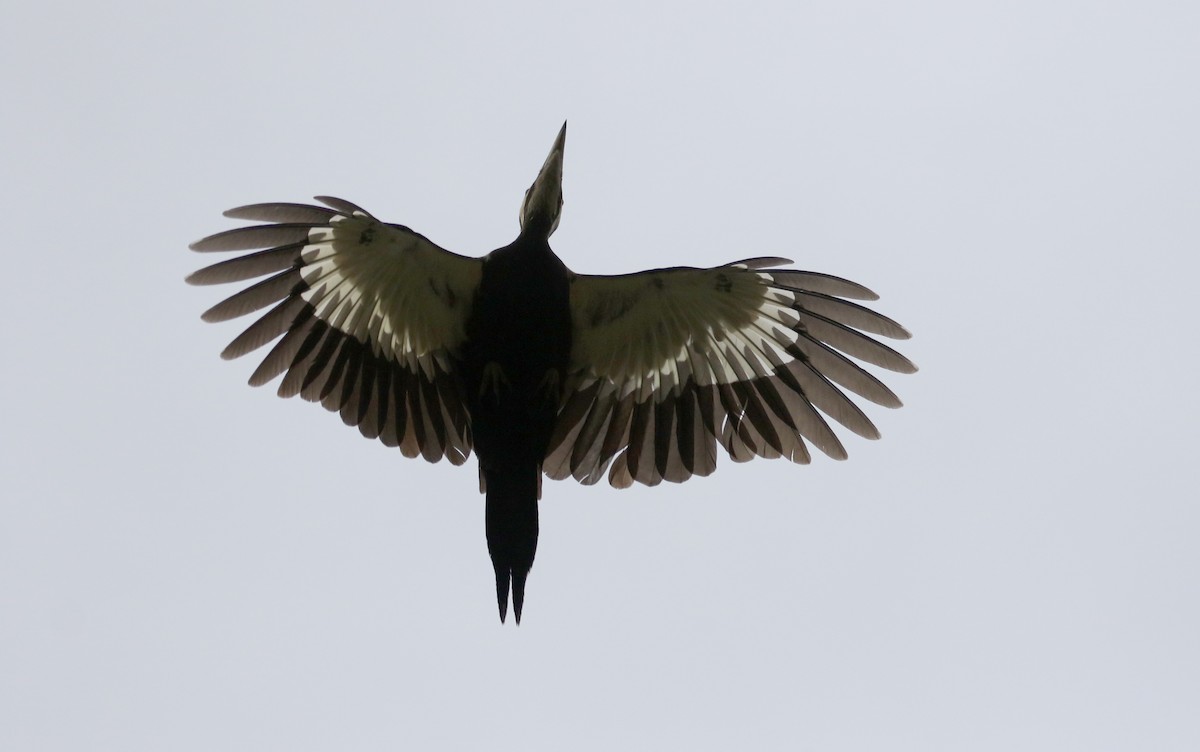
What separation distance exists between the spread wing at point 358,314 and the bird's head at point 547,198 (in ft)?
1.46

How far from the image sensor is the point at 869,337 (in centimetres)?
728

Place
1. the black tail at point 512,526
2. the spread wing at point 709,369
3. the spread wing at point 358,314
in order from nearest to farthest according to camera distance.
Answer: the spread wing at point 358,314 → the black tail at point 512,526 → the spread wing at point 709,369

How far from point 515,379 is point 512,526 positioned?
0.85 metres

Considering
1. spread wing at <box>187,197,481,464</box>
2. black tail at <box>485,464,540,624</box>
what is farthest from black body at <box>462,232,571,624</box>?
spread wing at <box>187,197,481,464</box>

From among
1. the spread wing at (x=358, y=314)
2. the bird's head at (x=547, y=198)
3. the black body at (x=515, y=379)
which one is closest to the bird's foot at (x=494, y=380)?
the black body at (x=515, y=379)

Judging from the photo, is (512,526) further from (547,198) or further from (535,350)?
(547,198)

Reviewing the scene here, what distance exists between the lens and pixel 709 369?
7.82 meters

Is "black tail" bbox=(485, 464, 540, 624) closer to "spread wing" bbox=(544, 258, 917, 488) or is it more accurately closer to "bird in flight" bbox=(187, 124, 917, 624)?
"bird in flight" bbox=(187, 124, 917, 624)

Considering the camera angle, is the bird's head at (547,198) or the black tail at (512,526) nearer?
the black tail at (512,526)

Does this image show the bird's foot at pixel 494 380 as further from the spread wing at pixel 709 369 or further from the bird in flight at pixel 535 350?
the spread wing at pixel 709 369

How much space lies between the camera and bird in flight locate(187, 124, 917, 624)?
7.18 m

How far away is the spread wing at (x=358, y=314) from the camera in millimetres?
7109

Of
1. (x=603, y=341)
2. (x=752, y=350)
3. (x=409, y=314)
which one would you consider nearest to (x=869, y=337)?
(x=752, y=350)

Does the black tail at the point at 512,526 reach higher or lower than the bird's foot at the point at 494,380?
lower
